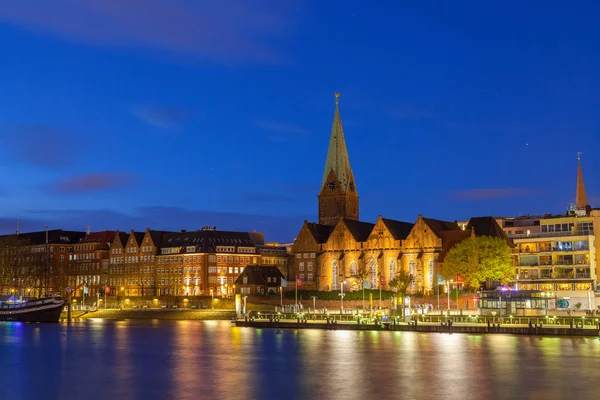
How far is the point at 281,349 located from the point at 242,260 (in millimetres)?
103506

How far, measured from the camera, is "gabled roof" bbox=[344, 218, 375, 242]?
6088 inches

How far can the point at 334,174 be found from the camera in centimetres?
17450

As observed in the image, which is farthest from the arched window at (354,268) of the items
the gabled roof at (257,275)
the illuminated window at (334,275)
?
the gabled roof at (257,275)

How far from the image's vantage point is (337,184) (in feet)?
570

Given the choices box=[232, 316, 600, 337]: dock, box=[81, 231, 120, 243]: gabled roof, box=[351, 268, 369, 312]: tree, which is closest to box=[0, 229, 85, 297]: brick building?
box=[81, 231, 120, 243]: gabled roof

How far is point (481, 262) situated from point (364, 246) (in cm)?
3415

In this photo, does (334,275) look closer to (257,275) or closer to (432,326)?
(257,275)

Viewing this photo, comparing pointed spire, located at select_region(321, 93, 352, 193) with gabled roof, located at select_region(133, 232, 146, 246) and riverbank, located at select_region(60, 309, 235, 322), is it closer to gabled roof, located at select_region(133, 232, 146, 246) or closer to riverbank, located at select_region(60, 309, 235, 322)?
gabled roof, located at select_region(133, 232, 146, 246)

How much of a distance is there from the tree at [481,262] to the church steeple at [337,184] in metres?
52.8

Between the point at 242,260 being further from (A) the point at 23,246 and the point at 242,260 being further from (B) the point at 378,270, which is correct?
(A) the point at 23,246

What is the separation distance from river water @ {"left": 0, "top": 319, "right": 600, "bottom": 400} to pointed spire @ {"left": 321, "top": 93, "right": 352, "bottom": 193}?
92.6 metres

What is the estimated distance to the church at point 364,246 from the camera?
142 m

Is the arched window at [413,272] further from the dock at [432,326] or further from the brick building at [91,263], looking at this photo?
the brick building at [91,263]

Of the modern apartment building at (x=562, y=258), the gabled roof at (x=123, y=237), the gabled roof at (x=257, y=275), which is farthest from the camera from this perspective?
the gabled roof at (x=123, y=237)
